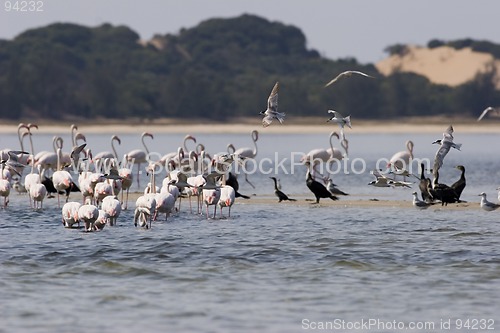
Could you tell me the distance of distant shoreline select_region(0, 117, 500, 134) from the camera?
255 ft

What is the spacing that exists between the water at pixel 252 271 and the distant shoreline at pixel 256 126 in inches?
2219

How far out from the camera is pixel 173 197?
63.5 feet

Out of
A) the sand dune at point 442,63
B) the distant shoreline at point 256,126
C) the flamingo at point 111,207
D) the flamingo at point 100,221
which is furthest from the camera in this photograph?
the sand dune at point 442,63

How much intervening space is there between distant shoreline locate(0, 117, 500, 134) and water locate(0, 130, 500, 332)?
56.4 metres

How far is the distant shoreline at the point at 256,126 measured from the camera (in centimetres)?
7775

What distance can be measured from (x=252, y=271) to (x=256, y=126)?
225 feet

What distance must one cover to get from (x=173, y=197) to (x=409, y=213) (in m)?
4.84

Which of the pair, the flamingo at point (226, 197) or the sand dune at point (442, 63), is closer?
the flamingo at point (226, 197)

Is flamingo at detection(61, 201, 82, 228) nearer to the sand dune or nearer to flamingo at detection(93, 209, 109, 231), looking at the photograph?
flamingo at detection(93, 209, 109, 231)

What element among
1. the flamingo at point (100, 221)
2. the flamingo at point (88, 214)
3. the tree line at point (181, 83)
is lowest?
the flamingo at point (100, 221)

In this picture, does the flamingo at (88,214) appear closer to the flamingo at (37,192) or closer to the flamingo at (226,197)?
the flamingo at (226,197)

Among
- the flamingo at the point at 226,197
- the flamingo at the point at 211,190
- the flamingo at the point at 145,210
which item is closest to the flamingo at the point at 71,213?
the flamingo at the point at 145,210

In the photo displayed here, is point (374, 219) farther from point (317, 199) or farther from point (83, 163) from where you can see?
point (83, 163)

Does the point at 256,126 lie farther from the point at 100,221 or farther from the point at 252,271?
the point at 252,271
